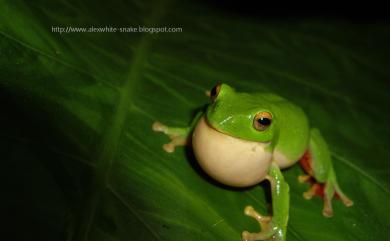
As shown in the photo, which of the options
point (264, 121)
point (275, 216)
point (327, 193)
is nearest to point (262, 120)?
point (264, 121)

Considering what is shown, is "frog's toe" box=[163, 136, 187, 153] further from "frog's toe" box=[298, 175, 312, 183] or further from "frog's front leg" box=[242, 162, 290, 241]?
"frog's toe" box=[298, 175, 312, 183]

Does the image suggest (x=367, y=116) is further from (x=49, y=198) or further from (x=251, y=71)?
(x=49, y=198)

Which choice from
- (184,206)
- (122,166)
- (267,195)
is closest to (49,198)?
(122,166)

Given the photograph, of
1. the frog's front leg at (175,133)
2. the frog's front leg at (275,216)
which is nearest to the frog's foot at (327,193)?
the frog's front leg at (275,216)

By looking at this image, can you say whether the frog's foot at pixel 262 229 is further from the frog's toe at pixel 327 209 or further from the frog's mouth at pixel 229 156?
the frog's toe at pixel 327 209

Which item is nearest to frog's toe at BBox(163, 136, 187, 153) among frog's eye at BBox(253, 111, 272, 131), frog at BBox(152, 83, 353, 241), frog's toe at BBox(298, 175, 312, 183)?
frog at BBox(152, 83, 353, 241)

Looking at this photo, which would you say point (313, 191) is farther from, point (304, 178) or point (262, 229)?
point (262, 229)
